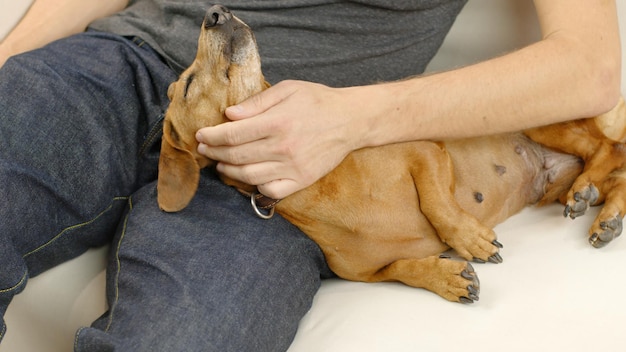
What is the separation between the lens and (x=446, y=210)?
1.86 m

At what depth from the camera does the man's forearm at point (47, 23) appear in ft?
7.06

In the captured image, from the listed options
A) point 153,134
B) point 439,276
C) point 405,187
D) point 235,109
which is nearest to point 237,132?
point 235,109

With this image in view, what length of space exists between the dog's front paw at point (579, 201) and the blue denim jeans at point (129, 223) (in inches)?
28.7

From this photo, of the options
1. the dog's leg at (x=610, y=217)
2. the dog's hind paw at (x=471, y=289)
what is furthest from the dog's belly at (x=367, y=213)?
the dog's leg at (x=610, y=217)

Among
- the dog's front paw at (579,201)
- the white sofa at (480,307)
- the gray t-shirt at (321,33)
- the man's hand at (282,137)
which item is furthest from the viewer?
the gray t-shirt at (321,33)

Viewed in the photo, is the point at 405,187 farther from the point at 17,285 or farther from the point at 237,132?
the point at 17,285

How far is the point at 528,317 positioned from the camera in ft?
5.21

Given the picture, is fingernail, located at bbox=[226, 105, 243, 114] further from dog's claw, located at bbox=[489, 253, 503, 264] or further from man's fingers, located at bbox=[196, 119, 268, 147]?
dog's claw, located at bbox=[489, 253, 503, 264]

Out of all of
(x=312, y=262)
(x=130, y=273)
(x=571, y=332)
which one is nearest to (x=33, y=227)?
(x=130, y=273)

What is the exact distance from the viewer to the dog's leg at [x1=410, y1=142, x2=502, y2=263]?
1.81 metres

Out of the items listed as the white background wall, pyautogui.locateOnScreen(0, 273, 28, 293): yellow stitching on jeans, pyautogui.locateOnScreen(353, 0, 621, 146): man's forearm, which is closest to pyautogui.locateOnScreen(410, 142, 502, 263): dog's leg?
pyautogui.locateOnScreen(353, 0, 621, 146): man's forearm

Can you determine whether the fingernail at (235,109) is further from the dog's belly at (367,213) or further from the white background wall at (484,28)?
the white background wall at (484,28)

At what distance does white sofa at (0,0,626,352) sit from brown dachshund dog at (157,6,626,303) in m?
0.05

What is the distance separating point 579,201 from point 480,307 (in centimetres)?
48
